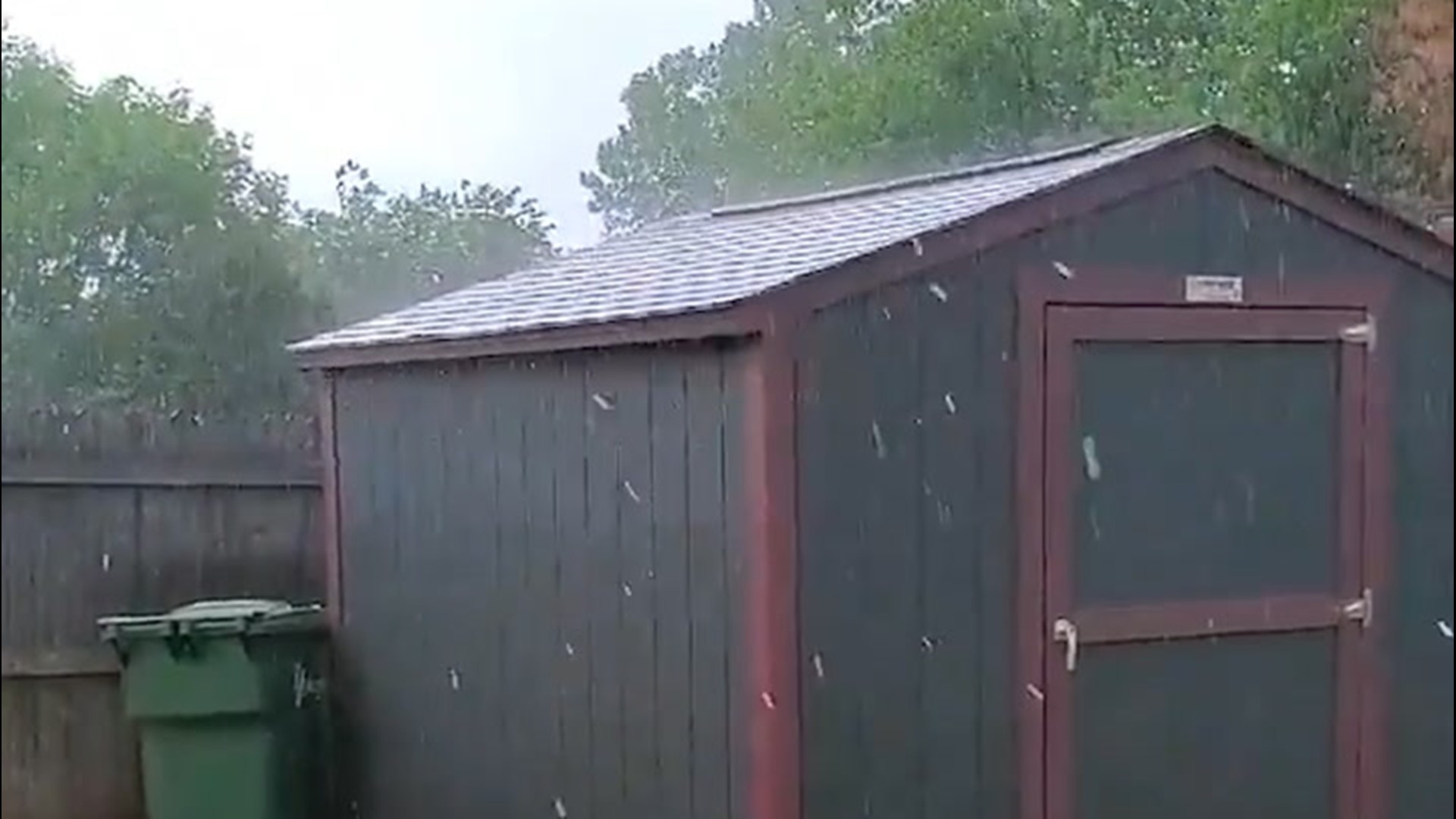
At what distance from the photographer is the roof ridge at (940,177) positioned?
4.88 m

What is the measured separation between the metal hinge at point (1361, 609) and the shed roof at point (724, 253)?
0.88 m

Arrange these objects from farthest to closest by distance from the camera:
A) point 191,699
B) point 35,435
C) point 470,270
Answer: point 470,270 → point 191,699 → point 35,435

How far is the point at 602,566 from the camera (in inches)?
183

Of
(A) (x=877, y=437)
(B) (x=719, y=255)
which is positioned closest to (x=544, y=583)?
(B) (x=719, y=255)

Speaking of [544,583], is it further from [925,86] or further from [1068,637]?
[925,86]

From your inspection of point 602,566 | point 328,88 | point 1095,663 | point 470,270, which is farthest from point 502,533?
point 1095,663

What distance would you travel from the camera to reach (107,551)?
3.98m

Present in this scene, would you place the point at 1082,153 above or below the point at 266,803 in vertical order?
above

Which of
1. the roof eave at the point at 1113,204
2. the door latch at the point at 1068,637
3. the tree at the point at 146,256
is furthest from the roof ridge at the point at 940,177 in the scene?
the tree at the point at 146,256

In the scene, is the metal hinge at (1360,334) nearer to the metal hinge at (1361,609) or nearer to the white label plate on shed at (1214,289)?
the white label plate on shed at (1214,289)

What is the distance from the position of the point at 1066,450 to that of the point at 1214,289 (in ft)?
1.65

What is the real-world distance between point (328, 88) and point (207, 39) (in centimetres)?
35

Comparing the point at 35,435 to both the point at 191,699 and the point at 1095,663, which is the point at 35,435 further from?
the point at 1095,663

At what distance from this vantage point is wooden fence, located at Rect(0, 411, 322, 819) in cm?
307
